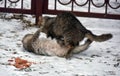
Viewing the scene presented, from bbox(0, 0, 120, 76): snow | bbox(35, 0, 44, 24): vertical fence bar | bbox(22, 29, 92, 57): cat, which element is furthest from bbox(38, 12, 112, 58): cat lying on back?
bbox(35, 0, 44, 24): vertical fence bar

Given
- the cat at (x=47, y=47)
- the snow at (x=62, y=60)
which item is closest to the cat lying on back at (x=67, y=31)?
the cat at (x=47, y=47)

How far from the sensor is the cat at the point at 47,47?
6730 mm

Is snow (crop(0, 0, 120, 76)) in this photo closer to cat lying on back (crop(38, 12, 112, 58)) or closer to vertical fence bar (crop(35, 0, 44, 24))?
cat lying on back (crop(38, 12, 112, 58))

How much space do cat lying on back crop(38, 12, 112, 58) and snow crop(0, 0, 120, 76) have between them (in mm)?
286

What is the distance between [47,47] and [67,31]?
0.41 metres

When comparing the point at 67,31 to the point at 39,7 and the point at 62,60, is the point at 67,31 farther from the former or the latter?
the point at 39,7

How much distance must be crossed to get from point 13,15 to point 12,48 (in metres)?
2.90

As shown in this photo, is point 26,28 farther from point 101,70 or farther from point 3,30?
point 101,70

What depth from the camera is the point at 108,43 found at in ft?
25.9

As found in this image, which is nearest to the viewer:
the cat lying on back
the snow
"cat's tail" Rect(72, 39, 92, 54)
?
the snow

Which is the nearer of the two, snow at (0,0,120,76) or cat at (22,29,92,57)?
snow at (0,0,120,76)

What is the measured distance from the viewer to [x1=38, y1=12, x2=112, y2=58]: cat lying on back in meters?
6.71

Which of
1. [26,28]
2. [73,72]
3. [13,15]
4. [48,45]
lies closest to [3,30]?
[26,28]

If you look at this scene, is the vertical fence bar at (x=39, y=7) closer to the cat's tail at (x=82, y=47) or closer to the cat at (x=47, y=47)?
the cat at (x=47, y=47)
